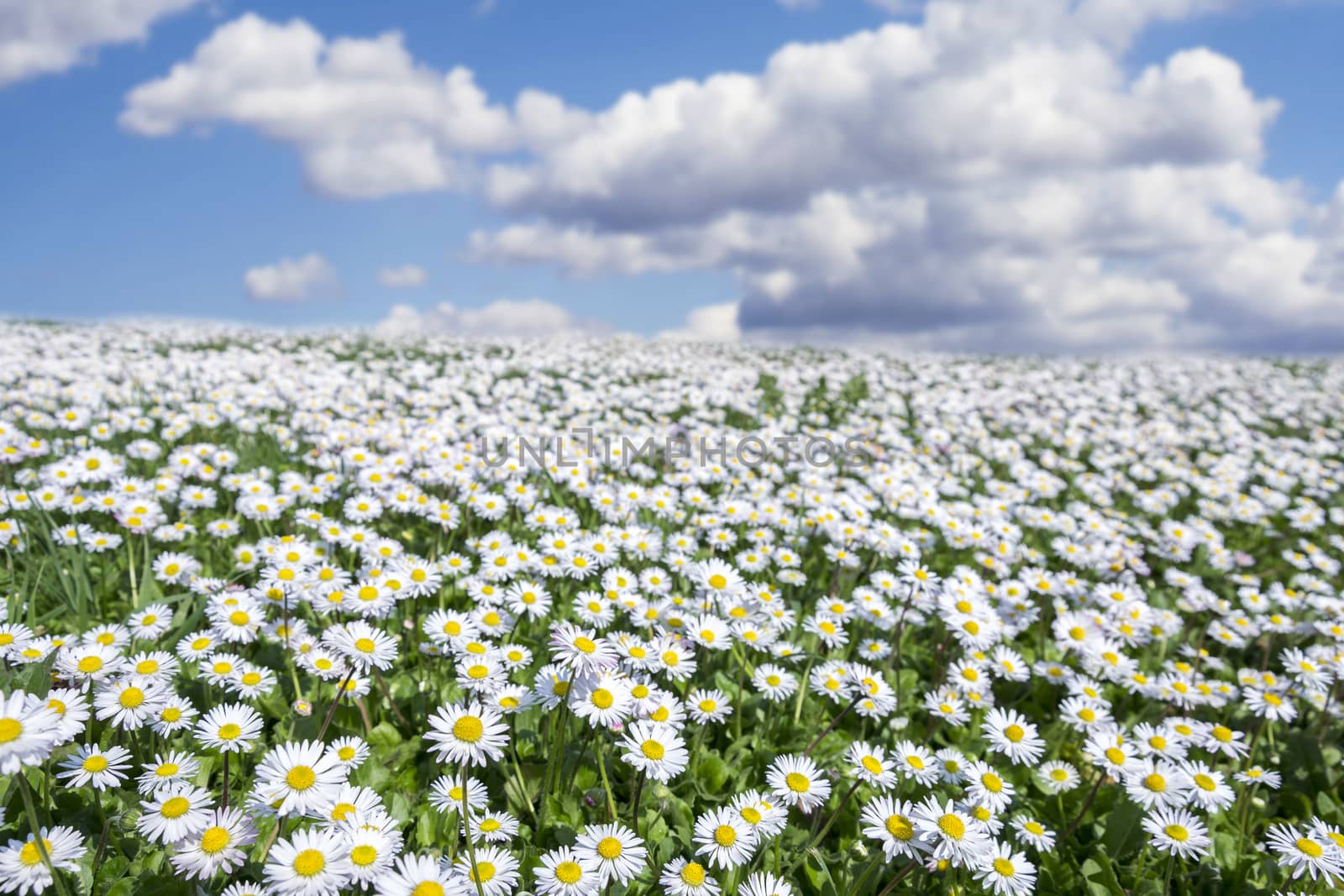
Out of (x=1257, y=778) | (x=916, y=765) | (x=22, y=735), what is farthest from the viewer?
(x=1257, y=778)

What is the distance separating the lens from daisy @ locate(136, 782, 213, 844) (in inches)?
89.4

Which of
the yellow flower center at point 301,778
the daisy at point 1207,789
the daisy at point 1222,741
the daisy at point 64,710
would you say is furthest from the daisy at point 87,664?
the daisy at point 1222,741

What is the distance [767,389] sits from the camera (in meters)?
14.0

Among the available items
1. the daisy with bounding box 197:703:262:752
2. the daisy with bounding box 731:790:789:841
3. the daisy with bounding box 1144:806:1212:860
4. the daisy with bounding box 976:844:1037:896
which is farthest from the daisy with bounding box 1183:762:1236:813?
the daisy with bounding box 197:703:262:752

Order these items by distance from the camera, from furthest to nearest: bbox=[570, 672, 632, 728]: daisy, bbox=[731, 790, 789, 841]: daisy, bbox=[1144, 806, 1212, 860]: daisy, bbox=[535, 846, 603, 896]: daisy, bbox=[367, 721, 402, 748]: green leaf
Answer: bbox=[367, 721, 402, 748]: green leaf → bbox=[1144, 806, 1212, 860]: daisy → bbox=[570, 672, 632, 728]: daisy → bbox=[731, 790, 789, 841]: daisy → bbox=[535, 846, 603, 896]: daisy

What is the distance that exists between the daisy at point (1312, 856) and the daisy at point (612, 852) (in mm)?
2569

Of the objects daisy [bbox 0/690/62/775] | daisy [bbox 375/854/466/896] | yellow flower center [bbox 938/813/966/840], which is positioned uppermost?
daisy [bbox 0/690/62/775]

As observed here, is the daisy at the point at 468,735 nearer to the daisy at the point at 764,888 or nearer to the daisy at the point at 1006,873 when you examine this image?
the daisy at the point at 764,888

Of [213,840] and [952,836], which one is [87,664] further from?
[952,836]

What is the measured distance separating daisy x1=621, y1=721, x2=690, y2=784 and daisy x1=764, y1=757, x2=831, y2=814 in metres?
0.39

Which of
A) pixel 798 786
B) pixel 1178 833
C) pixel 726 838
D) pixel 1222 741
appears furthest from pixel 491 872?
pixel 1222 741

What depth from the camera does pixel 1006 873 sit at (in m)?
2.64

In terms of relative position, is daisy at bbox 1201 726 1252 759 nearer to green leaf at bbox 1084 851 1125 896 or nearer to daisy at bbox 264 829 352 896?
green leaf at bbox 1084 851 1125 896

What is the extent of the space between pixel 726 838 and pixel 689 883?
19 cm
